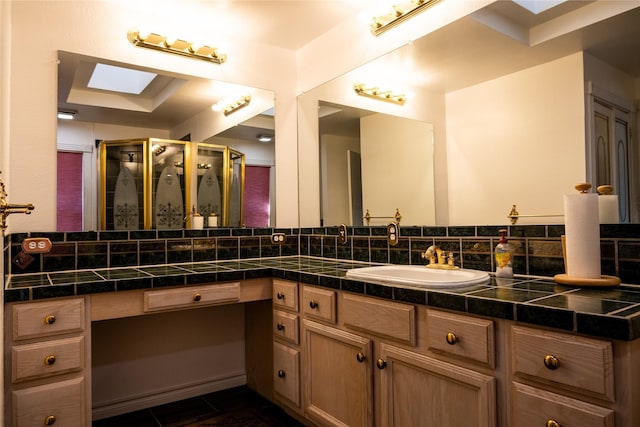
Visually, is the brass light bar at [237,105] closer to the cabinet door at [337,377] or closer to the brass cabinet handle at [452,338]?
the cabinet door at [337,377]

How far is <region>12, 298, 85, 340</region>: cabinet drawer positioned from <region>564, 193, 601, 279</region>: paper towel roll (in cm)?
185

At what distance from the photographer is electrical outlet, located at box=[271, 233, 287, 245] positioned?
110 inches

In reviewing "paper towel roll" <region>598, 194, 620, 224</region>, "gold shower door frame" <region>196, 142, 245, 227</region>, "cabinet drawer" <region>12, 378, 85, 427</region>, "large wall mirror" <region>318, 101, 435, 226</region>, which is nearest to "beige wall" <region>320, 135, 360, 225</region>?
"large wall mirror" <region>318, 101, 435, 226</region>

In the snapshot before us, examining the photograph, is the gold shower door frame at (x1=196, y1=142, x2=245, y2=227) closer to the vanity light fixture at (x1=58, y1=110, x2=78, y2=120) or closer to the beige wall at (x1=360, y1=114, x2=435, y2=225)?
the vanity light fixture at (x1=58, y1=110, x2=78, y2=120)

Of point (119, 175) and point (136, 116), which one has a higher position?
point (136, 116)

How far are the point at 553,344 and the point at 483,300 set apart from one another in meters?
0.21

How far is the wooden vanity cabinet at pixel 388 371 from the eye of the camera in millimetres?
1252

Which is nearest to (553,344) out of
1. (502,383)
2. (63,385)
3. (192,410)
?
(502,383)

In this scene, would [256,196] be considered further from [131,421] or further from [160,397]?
[131,421]

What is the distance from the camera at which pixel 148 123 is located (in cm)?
237

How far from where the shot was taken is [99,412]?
2.22m

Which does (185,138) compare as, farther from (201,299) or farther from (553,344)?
(553,344)

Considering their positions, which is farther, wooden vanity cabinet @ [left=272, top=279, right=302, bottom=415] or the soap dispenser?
wooden vanity cabinet @ [left=272, top=279, right=302, bottom=415]

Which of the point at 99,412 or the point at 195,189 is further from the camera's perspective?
the point at 195,189
